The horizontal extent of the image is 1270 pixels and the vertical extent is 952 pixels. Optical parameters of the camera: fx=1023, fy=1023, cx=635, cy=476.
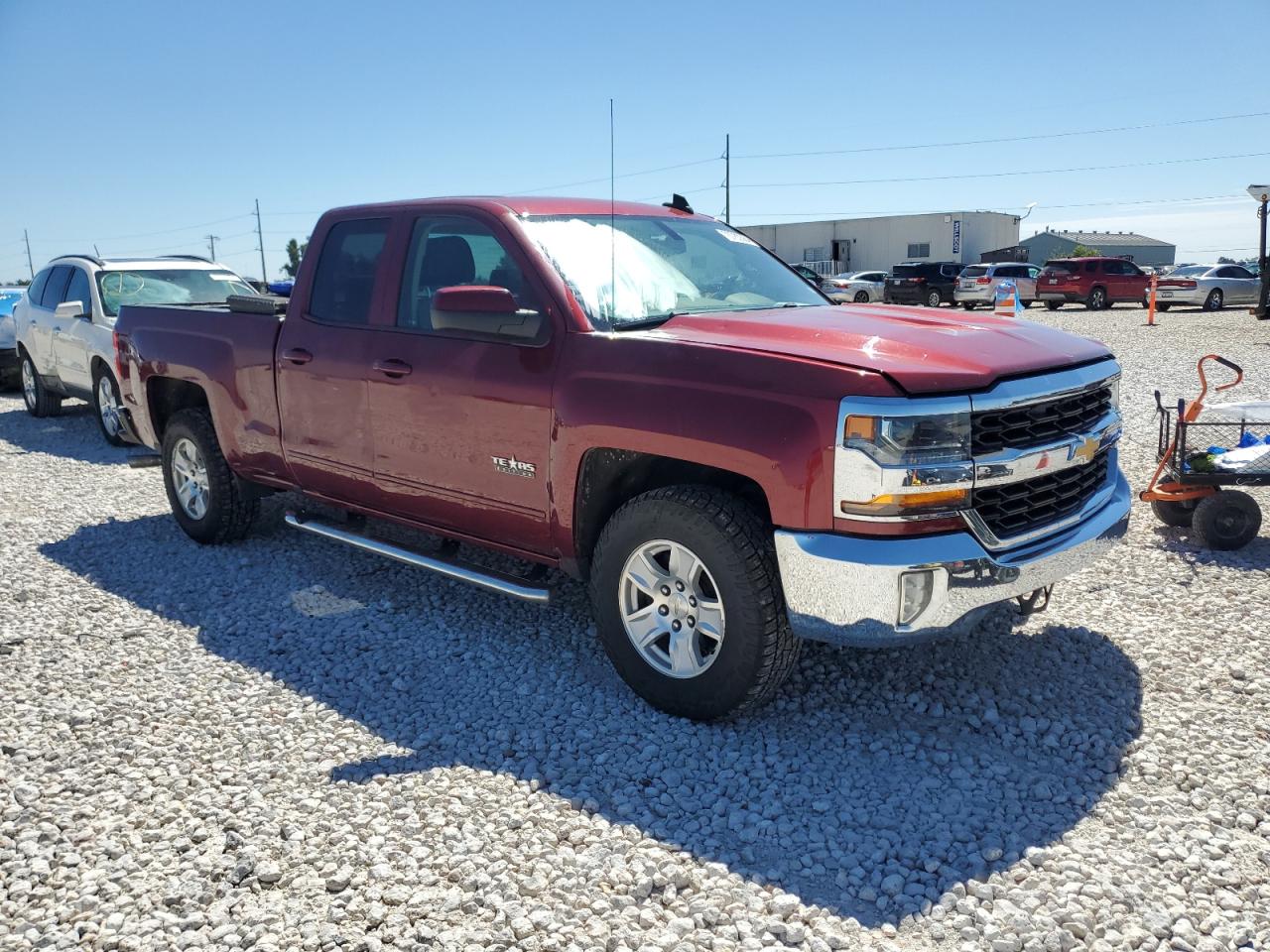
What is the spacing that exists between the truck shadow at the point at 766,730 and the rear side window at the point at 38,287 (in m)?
7.91

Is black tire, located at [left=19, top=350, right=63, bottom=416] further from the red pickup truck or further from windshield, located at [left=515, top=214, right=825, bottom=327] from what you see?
windshield, located at [left=515, top=214, right=825, bottom=327]

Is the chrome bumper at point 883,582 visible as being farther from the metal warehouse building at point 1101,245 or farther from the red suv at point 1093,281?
the metal warehouse building at point 1101,245

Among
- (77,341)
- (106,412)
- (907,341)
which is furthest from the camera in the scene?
(77,341)

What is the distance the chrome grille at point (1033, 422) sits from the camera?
3330 mm

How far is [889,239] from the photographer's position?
52.3 metres

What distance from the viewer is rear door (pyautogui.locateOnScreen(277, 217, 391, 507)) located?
4.86m

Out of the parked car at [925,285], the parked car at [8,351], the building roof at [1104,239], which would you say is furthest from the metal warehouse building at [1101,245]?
the parked car at [8,351]

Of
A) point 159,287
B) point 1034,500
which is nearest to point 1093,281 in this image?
point 159,287

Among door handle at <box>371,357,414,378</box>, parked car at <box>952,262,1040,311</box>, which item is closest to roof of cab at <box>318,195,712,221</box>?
door handle at <box>371,357,414,378</box>

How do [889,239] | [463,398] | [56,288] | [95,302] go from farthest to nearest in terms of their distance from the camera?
[889,239]
[56,288]
[95,302]
[463,398]

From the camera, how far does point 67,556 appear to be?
20.5 feet

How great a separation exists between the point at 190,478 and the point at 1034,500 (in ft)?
16.3

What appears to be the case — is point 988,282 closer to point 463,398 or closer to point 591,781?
point 463,398

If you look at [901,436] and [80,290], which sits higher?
[80,290]
